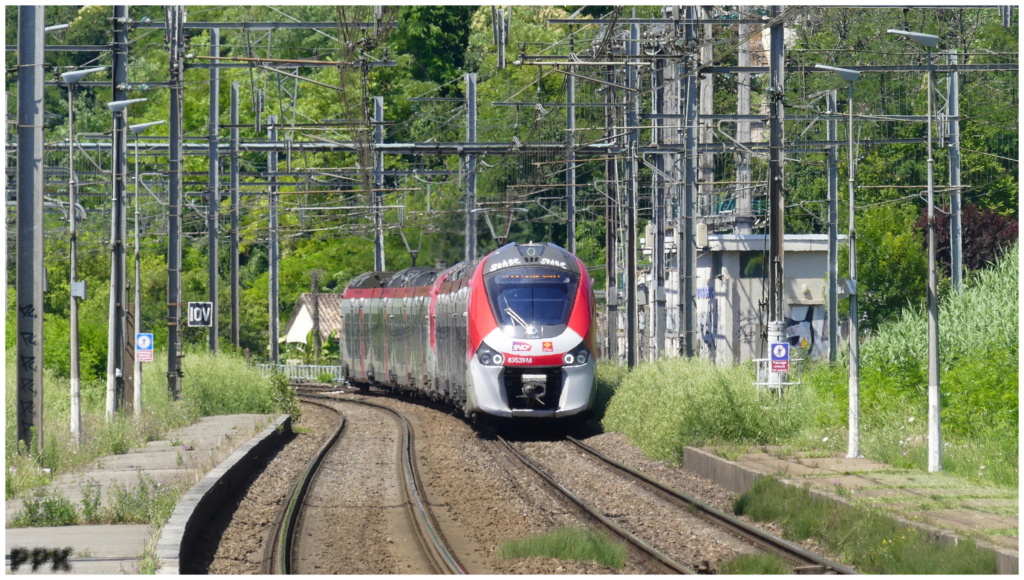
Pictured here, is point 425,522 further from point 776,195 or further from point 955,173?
point 955,173

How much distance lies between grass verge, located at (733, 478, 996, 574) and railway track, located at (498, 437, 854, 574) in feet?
1.34

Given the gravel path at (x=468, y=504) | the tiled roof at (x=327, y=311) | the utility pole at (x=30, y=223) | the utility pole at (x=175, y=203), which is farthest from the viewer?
the tiled roof at (x=327, y=311)

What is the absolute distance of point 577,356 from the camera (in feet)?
83.3

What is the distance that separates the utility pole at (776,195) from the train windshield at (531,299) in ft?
15.4

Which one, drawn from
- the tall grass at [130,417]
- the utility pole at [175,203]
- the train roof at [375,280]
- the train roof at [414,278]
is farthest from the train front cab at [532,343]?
the train roof at [375,280]

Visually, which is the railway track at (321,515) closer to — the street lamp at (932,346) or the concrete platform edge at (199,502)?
the concrete platform edge at (199,502)

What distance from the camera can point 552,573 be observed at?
12.6 m

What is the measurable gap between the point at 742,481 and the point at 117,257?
1230 centimetres

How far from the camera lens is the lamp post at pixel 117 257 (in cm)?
2430

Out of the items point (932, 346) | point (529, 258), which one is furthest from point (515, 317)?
point (932, 346)

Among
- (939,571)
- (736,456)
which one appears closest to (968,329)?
(736,456)

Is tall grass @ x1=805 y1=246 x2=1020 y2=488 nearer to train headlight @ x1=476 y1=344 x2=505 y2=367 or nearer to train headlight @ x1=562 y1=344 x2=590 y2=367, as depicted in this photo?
train headlight @ x1=562 y1=344 x2=590 y2=367

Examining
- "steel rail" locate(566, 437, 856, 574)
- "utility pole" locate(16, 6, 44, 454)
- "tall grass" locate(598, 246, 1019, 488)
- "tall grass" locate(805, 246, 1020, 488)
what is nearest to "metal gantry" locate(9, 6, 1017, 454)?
"utility pole" locate(16, 6, 44, 454)

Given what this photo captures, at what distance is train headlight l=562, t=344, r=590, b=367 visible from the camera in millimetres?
25266
